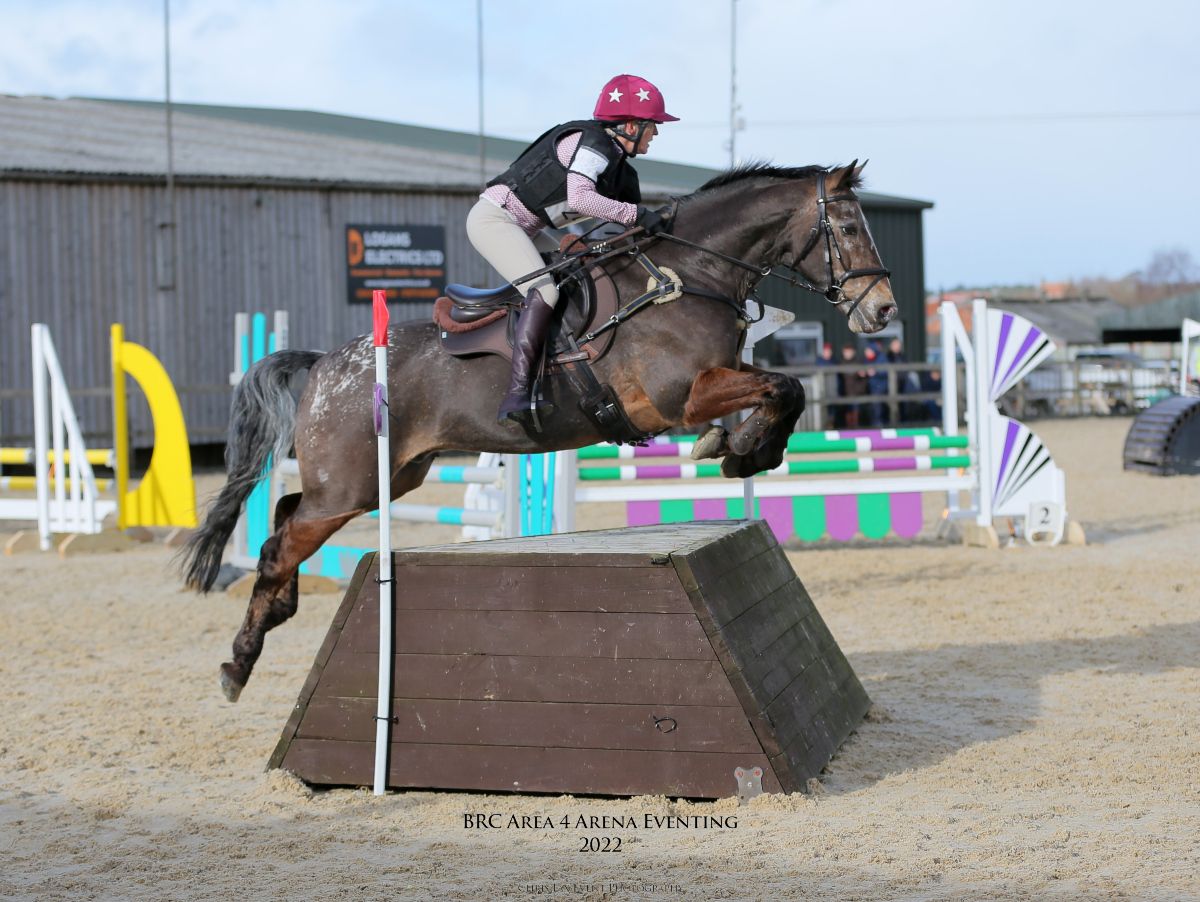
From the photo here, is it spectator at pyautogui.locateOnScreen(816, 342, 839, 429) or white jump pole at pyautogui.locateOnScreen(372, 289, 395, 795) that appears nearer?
white jump pole at pyautogui.locateOnScreen(372, 289, 395, 795)

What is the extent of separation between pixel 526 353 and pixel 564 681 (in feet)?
3.53

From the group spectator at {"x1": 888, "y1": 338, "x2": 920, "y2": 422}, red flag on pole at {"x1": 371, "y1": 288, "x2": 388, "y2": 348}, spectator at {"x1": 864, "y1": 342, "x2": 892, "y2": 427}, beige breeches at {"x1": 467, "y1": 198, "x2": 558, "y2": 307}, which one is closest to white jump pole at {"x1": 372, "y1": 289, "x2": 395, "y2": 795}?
red flag on pole at {"x1": 371, "y1": 288, "x2": 388, "y2": 348}

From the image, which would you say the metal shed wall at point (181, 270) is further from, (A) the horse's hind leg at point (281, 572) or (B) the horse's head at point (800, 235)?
(B) the horse's head at point (800, 235)

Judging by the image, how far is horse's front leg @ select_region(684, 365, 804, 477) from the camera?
4.26 m

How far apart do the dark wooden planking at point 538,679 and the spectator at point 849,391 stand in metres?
15.7

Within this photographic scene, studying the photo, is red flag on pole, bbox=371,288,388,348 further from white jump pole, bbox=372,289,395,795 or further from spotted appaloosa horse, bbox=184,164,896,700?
spotted appaloosa horse, bbox=184,164,896,700

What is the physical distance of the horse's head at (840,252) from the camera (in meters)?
4.44

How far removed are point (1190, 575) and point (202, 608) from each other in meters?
6.05

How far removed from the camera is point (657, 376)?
14.4 ft

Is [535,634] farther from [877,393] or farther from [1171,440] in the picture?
[877,393]

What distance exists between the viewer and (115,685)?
5887 mm

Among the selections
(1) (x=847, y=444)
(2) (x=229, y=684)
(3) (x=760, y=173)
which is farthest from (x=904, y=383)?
(2) (x=229, y=684)

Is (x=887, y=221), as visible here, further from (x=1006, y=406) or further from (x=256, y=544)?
(x=256, y=544)

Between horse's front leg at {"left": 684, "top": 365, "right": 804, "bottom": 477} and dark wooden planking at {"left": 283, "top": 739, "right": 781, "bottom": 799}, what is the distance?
1.05 metres
